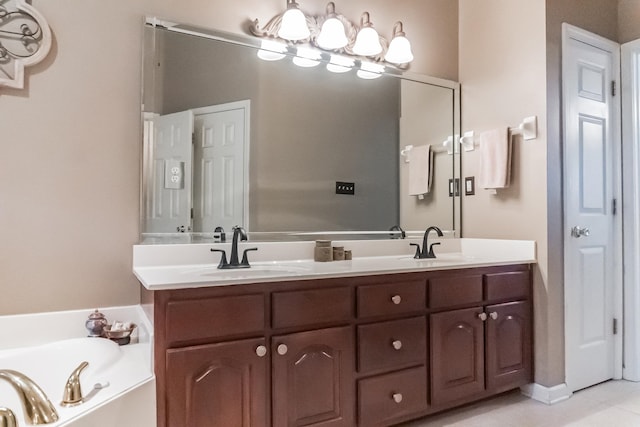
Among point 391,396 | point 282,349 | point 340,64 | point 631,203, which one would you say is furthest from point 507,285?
point 340,64

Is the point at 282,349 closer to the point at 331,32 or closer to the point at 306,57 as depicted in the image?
the point at 306,57

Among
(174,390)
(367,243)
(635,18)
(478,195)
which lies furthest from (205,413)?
(635,18)

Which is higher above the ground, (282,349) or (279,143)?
(279,143)

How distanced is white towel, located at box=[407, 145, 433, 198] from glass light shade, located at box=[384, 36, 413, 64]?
569mm

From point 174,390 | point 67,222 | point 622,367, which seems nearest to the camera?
point 174,390

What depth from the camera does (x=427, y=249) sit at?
2.58 metres

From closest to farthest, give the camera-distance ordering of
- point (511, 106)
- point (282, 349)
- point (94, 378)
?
1. point (94, 378)
2. point (282, 349)
3. point (511, 106)

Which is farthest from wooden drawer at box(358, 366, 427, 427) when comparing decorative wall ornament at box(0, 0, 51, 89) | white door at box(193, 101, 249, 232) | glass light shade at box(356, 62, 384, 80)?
decorative wall ornament at box(0, 0, 51, 89)

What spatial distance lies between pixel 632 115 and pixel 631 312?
1.22 meters

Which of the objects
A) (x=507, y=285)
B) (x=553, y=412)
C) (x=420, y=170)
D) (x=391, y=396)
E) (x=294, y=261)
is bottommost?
(x=553, y=412)

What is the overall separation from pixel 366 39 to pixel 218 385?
6.67 ft

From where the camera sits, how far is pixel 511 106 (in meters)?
2.48

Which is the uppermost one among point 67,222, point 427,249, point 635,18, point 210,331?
point 635,18

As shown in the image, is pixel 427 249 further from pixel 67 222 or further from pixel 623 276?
pixel 67 222
